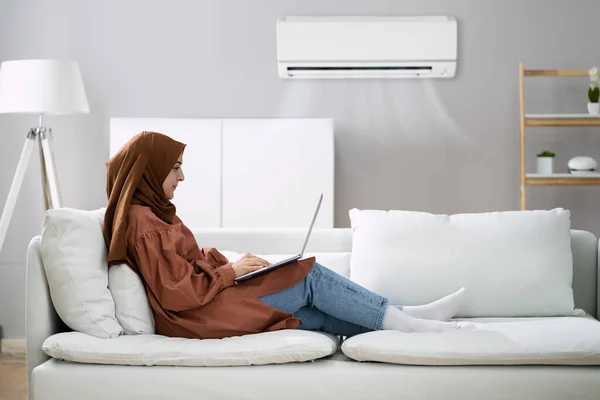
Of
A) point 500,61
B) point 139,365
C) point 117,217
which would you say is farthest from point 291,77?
point 139,365

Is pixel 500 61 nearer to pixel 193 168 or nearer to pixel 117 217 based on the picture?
pixel 193 168

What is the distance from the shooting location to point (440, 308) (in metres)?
3.05

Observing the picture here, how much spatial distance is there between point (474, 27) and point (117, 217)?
2876 mm

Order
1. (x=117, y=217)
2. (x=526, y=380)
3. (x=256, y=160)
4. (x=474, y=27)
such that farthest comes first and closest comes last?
(x=474, y=27), (x=256, y=160), (x=117, y=217), (x=526, y=380)

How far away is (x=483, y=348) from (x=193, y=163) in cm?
240

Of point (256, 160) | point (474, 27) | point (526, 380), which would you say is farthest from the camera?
point (474, 27)

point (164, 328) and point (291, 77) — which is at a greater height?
point (291, 77)

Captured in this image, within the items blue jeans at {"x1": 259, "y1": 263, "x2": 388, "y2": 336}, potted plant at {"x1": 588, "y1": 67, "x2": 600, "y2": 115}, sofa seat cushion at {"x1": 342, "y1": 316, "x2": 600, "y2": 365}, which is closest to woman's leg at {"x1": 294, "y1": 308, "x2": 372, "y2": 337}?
blue jeans at {"x1": 259, "y1": 263, "x2": 388, "y2": 336}

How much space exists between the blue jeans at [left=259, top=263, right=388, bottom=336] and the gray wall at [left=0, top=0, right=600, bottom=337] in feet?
6.70

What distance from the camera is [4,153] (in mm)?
4969

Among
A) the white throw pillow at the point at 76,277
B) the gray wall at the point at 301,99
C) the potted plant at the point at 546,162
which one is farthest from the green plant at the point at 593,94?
the white throw pillow at the point at 76,277

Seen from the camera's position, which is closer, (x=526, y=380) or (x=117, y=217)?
(x=526, y=380)

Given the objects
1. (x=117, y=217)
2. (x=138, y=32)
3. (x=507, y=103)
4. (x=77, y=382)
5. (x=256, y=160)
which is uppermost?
(x=138, y=32)

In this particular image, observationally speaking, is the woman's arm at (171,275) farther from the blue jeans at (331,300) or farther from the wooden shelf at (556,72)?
the wooden shelf at (556,72)
